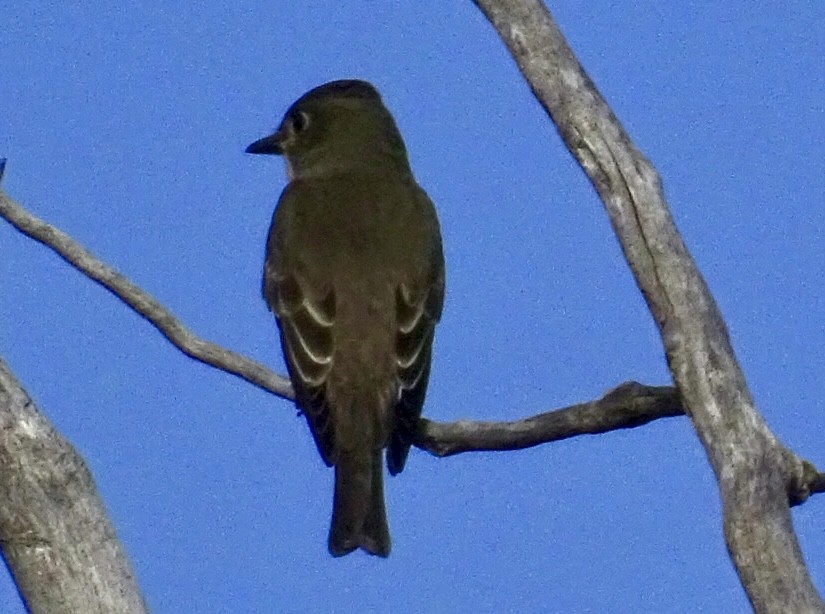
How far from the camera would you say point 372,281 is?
784 cm

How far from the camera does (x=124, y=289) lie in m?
7.05

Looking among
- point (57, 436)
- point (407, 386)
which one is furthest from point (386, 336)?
point (57, 436)

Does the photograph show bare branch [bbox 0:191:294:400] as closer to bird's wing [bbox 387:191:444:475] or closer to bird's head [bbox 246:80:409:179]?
bird's wing [bbox 387:191:444:475]

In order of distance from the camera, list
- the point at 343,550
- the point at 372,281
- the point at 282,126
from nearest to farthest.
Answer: the point at 343,550
the point at 372,281
the point at 282,126

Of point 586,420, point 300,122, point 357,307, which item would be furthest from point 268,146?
point 586,420

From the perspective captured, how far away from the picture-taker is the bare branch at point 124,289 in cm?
700

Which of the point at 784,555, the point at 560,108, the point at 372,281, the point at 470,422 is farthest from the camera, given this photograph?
the point at 372,281

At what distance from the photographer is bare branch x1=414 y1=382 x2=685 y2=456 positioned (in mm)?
6238

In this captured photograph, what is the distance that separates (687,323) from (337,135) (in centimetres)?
354

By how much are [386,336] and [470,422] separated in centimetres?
103

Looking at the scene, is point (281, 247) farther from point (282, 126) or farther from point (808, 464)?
point (808, 464)

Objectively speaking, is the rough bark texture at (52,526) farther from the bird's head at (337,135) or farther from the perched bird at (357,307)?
the bird's head at (337,135)

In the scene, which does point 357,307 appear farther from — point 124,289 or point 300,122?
point 300,122

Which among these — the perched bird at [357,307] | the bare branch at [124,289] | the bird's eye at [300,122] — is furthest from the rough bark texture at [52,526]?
the bird's eye at [300,122]
